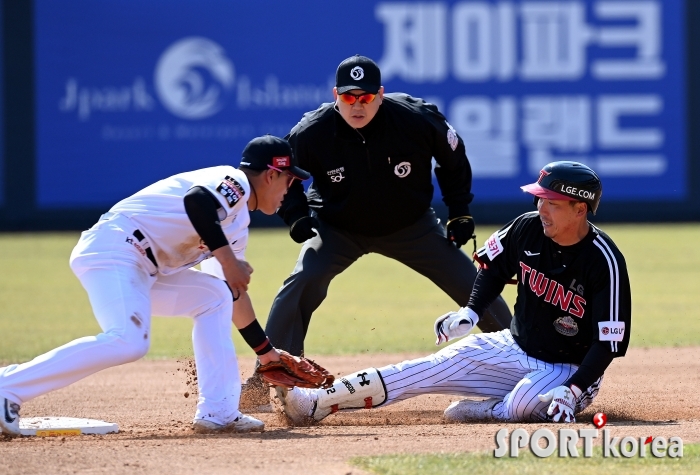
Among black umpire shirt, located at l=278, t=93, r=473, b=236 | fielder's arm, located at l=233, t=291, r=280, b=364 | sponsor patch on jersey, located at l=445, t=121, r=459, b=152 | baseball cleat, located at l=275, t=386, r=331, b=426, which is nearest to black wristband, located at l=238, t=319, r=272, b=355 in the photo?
fielder's arm, located at l=233, t=291, r=280, b=364

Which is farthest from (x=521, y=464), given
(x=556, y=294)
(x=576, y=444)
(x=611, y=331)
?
(x=556, y=294)

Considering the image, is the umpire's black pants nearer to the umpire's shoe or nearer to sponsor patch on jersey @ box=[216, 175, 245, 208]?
sponsor patch on jersey @ box=[216, 175, 245, 208]

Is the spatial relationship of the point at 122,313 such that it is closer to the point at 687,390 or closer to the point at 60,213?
the point at 687,390

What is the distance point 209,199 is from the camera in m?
4.90

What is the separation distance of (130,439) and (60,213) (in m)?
16.3

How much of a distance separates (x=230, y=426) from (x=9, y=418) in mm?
1056

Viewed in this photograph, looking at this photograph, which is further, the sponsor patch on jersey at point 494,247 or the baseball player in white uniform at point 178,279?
the sponsor patch on jersey at point 494,247

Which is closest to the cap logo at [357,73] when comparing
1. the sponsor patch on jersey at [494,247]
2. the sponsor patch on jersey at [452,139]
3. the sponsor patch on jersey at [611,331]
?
the sponsor patch on jersey at [452,139]

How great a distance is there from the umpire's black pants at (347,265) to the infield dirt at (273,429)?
1.88ft

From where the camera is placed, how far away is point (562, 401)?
5.18 metres

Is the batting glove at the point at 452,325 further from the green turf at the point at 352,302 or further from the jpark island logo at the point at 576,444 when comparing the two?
the green turf at the point at 352,302

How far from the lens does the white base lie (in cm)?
529

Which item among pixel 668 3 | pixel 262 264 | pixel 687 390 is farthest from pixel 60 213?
pixel 687 390

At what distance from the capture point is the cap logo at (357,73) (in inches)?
246
